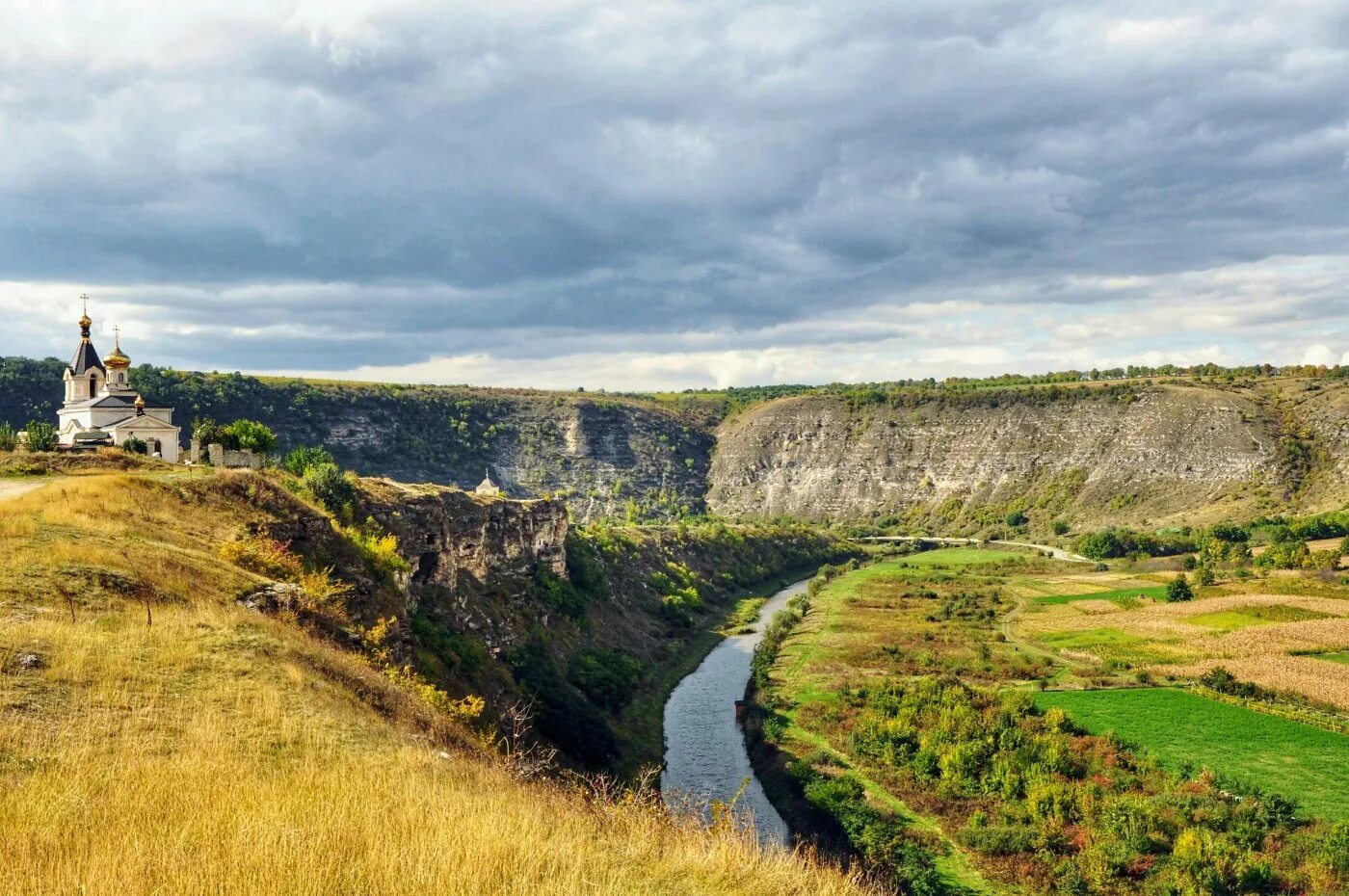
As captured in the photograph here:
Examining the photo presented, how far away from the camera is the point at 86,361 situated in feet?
183

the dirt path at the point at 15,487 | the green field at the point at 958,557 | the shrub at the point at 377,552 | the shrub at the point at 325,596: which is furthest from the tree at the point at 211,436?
the green field at the point at 958,557

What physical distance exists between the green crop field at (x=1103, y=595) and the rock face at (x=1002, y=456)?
51210 millimetres

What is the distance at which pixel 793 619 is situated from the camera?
84750 millimetres

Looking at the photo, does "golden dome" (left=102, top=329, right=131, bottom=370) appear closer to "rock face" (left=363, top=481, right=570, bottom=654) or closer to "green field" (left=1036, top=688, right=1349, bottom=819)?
"rock face" (left=363, top=481, right=570, bottom=654)

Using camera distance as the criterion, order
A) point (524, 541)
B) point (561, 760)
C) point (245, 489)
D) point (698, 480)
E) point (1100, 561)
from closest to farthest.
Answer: point (245, 489) < point (561, 760) < point (524, 541) < point (1100, 561) < point (698, 480)

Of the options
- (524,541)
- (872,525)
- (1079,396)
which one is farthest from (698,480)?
(524,541)

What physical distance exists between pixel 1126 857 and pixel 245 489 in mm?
34474

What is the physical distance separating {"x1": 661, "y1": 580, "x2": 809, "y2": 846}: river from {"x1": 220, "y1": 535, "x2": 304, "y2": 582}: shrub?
15.0 m

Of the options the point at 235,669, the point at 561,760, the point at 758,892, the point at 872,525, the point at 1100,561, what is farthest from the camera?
the point at 872,525

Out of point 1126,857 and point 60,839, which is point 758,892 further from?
point 1126,857

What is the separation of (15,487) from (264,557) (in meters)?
10.8

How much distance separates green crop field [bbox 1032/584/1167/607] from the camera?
3516 inches

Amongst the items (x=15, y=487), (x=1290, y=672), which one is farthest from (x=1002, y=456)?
(x=15, y=487)

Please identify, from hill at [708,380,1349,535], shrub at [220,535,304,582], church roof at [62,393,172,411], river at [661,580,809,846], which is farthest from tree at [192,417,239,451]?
hill at [708,380,1349,535]
